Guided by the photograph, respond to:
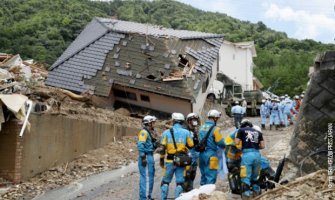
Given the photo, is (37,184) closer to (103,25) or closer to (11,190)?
(11,190)

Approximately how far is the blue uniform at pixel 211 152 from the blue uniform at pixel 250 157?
3.15 feet

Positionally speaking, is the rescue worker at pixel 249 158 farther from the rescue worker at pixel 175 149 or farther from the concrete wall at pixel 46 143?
the concrete wall at pixel 46 143

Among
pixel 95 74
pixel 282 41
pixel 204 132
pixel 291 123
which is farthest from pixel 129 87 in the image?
pixel 282 41

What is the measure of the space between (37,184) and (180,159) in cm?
543

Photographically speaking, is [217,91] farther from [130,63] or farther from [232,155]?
[232,155]

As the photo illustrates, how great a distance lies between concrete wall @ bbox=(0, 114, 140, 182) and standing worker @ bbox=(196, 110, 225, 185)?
17.7 ft

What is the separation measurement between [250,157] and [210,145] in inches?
52.3

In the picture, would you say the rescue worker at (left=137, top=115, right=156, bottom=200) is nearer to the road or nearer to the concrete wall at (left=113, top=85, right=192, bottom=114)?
the road

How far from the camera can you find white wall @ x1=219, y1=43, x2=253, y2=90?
1943 inches

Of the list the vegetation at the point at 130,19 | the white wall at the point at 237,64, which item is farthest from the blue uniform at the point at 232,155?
the white wall at the point at 237,64

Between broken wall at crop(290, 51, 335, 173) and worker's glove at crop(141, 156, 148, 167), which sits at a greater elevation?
broken wall at crop(290, 51, 335, 173)

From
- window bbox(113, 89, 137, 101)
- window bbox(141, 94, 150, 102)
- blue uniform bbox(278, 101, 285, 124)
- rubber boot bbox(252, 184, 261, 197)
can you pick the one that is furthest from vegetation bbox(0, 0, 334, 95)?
rubber boot bbox(252, 184, 261, 197)

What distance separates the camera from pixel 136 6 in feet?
269

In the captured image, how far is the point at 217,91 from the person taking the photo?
119 feet
